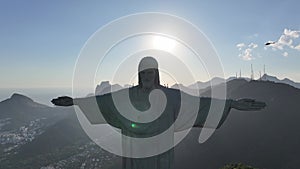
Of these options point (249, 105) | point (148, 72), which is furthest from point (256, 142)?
point (148, 72)

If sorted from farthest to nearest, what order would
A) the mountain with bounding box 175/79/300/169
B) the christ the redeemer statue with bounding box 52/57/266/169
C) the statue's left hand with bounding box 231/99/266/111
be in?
the mountain with bounding box 175/79/300/169
the christ the redeemer statue with bounding box 52/57/266/169
the statue's left hand with bounding box 231/99/266/111

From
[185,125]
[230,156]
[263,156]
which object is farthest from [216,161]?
[185,125]

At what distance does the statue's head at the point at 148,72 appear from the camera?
4.88m

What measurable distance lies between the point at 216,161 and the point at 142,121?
473 ft

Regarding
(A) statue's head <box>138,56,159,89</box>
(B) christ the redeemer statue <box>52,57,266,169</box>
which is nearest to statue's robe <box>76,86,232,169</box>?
(B) christ the redeemer statue <box>52,57,266,169</box>

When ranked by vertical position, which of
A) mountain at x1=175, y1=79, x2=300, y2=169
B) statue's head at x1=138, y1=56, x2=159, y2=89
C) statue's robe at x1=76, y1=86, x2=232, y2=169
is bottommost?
mountain at x1=175, y1=79, x2=300, y2=169

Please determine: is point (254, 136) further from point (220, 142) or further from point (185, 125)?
point (185, 125)

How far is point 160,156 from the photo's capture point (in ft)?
16.1

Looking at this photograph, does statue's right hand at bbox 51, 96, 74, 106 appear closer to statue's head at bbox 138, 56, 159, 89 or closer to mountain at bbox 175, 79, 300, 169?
statue's head at bbox 138, 56, 159, 89

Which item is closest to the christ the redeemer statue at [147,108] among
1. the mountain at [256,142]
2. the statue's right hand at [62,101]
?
the statue's right hand at [62,101]

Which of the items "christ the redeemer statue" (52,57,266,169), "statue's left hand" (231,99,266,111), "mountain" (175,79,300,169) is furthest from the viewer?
A: "mountain" (175,79,300,169)

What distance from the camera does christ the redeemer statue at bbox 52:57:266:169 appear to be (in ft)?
15.9

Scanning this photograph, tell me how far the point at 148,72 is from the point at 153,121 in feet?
2.95

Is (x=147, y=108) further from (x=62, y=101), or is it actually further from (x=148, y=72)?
(x=62, y=101)
